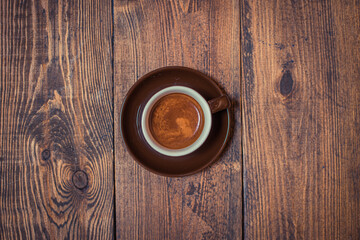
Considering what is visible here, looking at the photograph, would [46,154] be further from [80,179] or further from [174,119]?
[174,119]

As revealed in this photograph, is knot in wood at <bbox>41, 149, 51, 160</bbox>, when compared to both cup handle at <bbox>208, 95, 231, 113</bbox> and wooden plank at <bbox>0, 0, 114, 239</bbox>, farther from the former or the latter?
cup handle at <bbox>208, 95, 231, 113</bbox>

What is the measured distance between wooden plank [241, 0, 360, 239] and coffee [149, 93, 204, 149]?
127mm

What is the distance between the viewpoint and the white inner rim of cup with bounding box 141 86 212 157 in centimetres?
57

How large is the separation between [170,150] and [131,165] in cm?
13

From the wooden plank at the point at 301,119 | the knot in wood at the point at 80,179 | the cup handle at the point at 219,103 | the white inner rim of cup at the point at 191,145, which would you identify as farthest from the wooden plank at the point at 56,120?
the wooden plank at the point at 301,119

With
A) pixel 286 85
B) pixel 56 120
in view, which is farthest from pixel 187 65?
pixel 56 120

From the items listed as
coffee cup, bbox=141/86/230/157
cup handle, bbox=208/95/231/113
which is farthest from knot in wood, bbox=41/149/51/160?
cup handle, bbox=208/95/231/113

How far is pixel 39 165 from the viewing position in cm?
66

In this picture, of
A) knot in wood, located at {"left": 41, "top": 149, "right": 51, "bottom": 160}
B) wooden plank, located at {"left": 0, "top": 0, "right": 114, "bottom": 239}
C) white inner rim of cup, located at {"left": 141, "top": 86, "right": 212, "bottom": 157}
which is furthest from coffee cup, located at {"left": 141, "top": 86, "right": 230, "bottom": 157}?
knot in wood, located at {"left": 41, "top": 149, "right": 51, "bottom": 160}

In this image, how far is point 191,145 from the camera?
0.58 metres

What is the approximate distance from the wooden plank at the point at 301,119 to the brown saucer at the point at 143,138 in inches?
3.1

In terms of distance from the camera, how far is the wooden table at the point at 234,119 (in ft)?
2.02

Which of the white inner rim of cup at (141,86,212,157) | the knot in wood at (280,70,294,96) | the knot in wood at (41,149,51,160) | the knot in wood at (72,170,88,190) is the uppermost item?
the knot in wood at (280,70,294,96)

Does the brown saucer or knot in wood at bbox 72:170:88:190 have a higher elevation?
the brown saucer
